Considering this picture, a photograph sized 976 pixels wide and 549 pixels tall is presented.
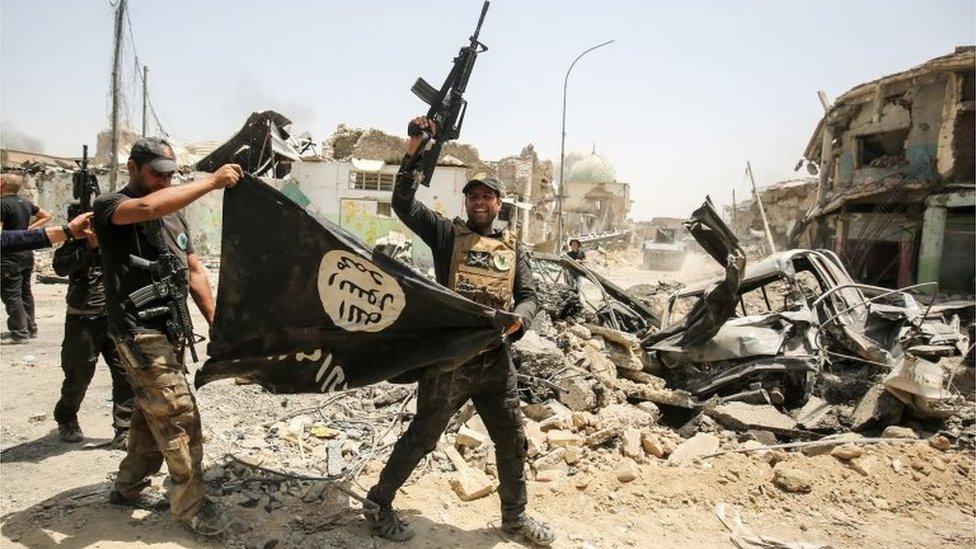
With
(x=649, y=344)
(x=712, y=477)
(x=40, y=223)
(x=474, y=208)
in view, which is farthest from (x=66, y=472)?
(x=649, y=344)

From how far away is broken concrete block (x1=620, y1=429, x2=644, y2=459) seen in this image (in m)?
4.18

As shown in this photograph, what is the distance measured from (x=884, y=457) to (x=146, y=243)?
16.6 ft

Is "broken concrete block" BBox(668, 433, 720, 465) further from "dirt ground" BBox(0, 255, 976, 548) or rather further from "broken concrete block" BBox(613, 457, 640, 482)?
"broken concrete block" BBox(613, 457, 640, 482)

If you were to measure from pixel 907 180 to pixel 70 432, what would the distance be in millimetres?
19610

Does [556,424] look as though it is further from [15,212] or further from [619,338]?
[15,212]

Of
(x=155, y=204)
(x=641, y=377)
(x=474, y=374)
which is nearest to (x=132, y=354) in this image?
(x=155, y=204)

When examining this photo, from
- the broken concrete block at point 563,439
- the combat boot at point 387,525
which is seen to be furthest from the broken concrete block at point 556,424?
the combat boot at point 387,525

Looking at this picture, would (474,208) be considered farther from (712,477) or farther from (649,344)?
(649,344)

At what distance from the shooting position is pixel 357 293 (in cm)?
279

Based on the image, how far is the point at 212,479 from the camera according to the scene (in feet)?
10.7

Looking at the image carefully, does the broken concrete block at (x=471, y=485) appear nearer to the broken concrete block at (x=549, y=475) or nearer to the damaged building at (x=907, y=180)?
the broken concrete block at (x=549, y=475)

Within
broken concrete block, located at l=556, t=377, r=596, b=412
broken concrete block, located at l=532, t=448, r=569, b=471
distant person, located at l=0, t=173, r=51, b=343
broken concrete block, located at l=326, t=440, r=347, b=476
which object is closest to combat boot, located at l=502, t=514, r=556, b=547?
broken concrete block, located at l=532, t=448, r=569, b=471

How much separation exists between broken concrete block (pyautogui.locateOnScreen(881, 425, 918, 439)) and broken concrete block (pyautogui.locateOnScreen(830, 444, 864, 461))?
46cm

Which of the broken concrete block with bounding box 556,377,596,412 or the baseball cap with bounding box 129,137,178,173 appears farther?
the broken concrete block with bounding box 556,377,596,412
